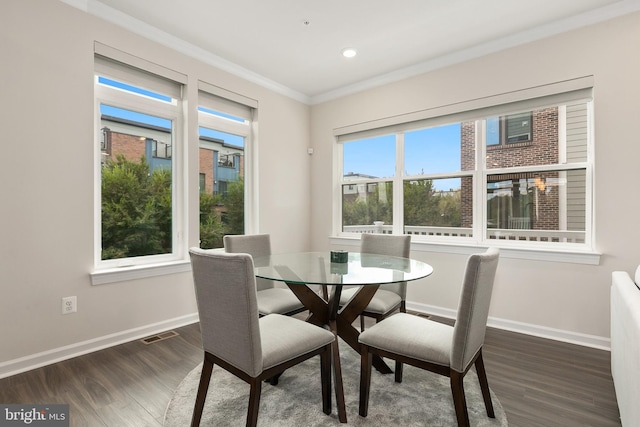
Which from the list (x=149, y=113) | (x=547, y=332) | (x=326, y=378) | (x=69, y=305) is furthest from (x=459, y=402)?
(x=149, y=113)

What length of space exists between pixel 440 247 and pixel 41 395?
11.2 ft

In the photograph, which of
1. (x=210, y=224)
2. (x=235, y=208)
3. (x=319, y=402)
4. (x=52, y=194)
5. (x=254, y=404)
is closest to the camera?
(x=254, y=404)

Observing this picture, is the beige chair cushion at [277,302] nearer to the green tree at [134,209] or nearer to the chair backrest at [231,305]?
the chair backrest at [231,305]

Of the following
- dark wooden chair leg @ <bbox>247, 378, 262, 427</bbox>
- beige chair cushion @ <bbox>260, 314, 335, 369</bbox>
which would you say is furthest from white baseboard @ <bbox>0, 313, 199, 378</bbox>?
dark wooden chair leg @ <bbox>247, 378, 262, 427</bbox>

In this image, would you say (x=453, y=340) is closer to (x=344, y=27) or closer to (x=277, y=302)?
(x=277, y=302)

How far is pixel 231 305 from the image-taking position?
147 centimetres

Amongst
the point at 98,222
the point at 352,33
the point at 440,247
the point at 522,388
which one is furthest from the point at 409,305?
the point at 98,222

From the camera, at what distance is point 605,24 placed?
265 centimetres

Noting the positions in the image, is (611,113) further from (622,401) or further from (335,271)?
(335,271)

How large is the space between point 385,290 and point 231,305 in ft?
5.23

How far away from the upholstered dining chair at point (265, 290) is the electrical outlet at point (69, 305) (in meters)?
1.18

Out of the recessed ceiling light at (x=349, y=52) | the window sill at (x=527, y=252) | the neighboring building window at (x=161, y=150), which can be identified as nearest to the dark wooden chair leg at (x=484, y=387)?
the window sill at (x=527, y=252)

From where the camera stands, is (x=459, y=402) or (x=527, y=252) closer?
(x=459, y=402)

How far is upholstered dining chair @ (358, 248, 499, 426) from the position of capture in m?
1.51
